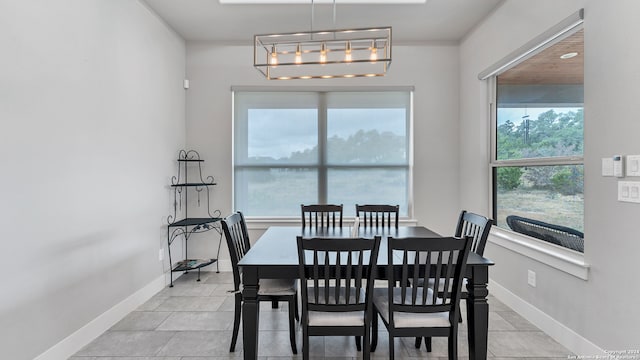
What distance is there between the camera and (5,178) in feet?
5.78

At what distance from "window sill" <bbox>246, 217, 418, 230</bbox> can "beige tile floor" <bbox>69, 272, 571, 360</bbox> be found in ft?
3.88

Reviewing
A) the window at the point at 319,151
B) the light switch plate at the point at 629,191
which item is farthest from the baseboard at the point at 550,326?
the window at the point at 319,151

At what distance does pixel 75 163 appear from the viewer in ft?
7.39

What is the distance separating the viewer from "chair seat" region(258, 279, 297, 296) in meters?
2.16

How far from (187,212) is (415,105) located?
10.5ft

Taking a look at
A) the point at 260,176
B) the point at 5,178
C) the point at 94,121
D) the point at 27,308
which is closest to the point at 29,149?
the point at 5,178

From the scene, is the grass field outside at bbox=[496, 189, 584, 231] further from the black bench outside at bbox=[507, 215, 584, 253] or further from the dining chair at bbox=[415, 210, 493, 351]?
the dining chair at bbox=[415, 210, 493, 351]

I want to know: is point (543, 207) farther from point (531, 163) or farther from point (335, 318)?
point (335, 318)

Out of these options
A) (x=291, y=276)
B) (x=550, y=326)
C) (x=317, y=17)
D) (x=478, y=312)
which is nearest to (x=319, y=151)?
(x=317, y=17)

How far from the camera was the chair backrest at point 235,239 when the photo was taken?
212 cm

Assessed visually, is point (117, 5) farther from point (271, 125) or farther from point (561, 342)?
point (561, 342)

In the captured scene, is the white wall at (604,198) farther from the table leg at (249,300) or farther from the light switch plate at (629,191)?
the table leg at (249,300)

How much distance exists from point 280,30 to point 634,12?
3039 mm

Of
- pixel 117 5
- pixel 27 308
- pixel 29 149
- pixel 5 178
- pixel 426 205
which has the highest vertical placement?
pixel 117 5
